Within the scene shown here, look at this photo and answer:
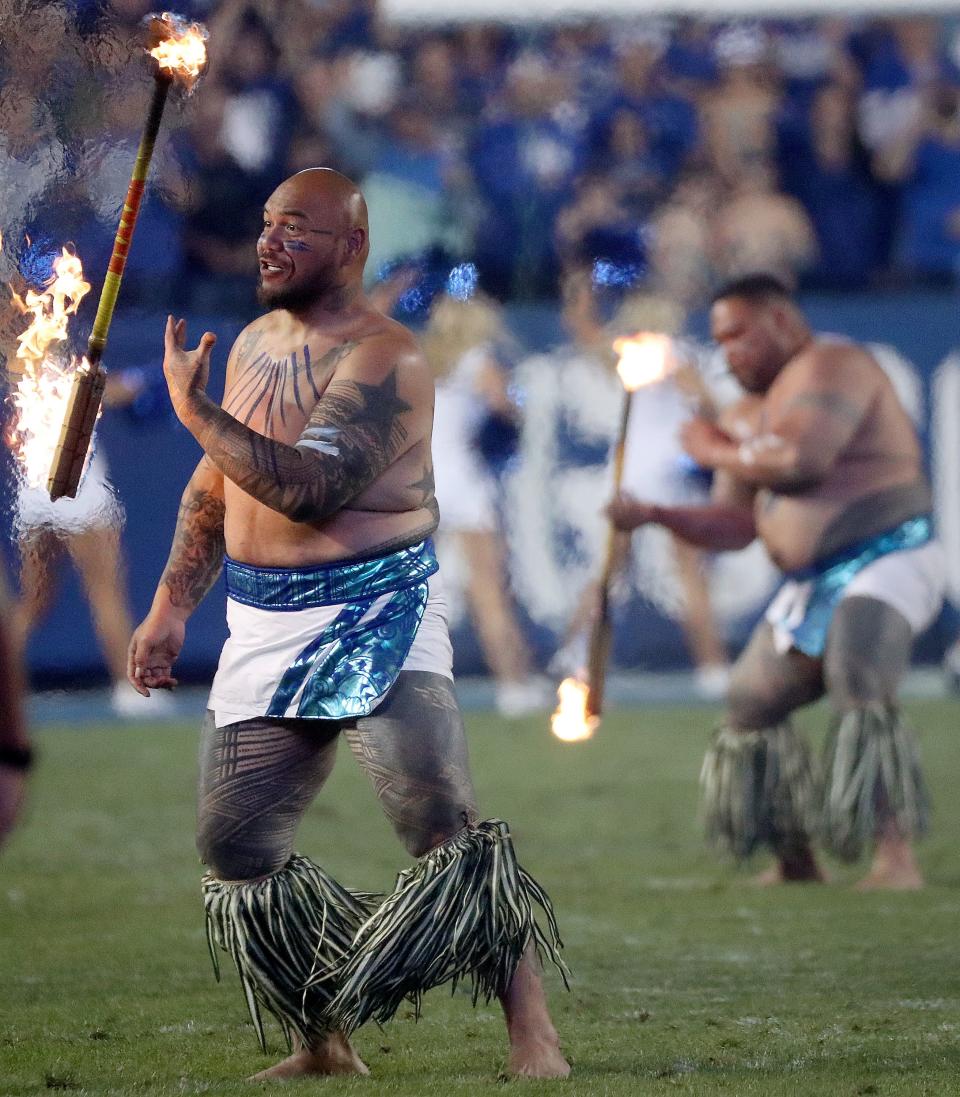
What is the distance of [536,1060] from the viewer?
13.8ft

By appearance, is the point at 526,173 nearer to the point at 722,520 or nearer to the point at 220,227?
the point at 220,227

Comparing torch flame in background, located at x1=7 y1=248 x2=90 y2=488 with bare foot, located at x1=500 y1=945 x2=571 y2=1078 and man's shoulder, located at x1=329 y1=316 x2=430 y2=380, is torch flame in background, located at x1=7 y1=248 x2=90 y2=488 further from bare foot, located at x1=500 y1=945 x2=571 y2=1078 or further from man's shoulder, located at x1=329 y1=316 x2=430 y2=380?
bare foot, located at x1=500 y1=945 x2=571 y2=1078

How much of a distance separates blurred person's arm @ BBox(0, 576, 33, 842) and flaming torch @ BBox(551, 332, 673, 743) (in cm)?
329

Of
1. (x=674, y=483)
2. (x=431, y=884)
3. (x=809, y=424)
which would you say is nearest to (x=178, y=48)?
(x=431, y=884)

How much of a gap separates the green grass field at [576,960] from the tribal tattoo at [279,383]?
1.40 m

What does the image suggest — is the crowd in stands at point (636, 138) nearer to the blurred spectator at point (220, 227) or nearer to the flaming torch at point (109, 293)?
the blurred spectator at point (220, 227)

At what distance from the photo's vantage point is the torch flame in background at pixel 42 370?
4.38 metres

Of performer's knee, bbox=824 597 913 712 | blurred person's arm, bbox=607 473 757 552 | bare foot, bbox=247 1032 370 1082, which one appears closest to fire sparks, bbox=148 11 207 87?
bare foot, bbox=247 1032 370 1082

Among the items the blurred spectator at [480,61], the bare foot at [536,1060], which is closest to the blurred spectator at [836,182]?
→ the blurred spectator at [480,61]

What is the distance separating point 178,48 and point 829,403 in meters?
3.51

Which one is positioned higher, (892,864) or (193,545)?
(193,545)

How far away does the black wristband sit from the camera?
8.96 ft

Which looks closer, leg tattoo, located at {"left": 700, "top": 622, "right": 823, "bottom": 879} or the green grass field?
the green grass field

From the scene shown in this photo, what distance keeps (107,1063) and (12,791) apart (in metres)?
1.86
